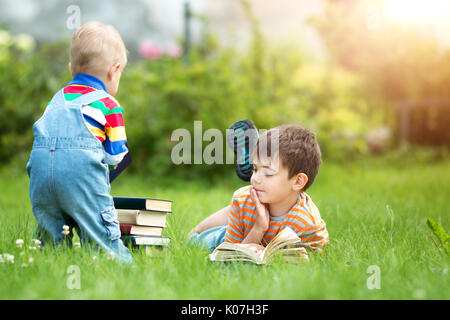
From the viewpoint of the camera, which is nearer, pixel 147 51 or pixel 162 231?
pixel 162 231

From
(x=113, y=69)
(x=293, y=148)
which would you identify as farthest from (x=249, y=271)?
(x=113, y=69)

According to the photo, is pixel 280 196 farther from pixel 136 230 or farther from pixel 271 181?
pixel 136 230

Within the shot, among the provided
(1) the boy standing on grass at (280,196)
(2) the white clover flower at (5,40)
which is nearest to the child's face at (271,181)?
(1) the boy standing on grass at (280,196)

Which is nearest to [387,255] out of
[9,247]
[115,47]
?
[115,47]

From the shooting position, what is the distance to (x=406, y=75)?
10.7m

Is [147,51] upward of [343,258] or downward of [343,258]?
upward

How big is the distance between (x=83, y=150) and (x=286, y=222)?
44.9 inches

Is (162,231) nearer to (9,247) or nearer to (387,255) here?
(9,247)

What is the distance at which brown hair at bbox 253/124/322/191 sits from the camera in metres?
2.64

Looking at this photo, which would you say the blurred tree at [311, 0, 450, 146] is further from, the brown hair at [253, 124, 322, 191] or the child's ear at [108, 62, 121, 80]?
the child's ear at [108, 62, 121, 80]

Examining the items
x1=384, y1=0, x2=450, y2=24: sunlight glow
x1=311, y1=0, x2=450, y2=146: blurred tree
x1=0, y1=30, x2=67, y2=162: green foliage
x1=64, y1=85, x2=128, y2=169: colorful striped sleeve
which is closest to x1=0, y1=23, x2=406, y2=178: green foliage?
x1=0, y1=30, x2=67, y2=162: green foliage

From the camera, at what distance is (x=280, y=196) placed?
8.77 feet

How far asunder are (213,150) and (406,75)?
627 cm

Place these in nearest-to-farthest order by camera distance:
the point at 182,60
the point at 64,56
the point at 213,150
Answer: the point at 213,150 → the point at 182,60 → the point at 64,56
